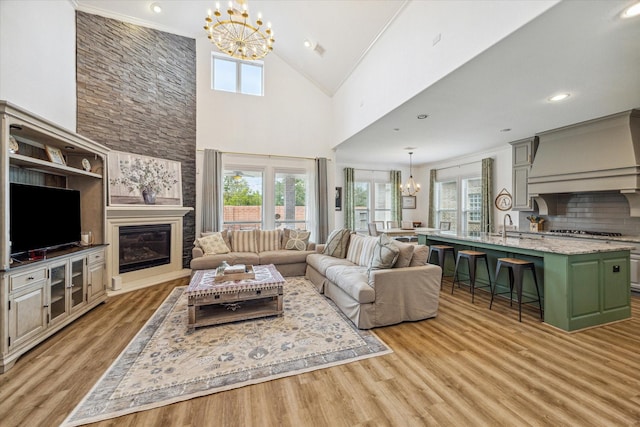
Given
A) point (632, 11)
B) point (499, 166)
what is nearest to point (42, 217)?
point (632, 11)

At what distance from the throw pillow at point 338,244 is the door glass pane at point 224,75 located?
165 inches

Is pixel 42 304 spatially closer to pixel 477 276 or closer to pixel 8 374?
pixel 8 374

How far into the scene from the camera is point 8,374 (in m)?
2.00

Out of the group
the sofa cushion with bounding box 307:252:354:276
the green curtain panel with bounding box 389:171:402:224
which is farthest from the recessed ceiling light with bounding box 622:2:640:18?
the green curtain panel with bounding box 389:171:402:224

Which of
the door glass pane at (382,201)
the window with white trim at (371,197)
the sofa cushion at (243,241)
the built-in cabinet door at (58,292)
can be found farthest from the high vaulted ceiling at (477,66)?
the built-in cabinet door at (58,292)

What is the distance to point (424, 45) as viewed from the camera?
10.1ft

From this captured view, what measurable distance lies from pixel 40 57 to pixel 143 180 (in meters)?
1.96

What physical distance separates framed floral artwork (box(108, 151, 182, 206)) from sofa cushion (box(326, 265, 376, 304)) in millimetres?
3472

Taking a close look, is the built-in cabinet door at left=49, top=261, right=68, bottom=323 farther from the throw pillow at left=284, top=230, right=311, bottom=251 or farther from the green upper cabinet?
the green upper cabinet

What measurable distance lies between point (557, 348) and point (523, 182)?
13.2 ft

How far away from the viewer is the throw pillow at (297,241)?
16.8 ft

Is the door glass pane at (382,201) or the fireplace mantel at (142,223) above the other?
the door glass pane at (382,201)

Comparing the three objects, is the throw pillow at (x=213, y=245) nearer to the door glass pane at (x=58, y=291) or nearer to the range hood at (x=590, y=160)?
the door glass pane at (x=58, y=291)

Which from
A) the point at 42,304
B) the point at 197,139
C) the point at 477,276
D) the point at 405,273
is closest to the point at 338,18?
the point at 197,139
